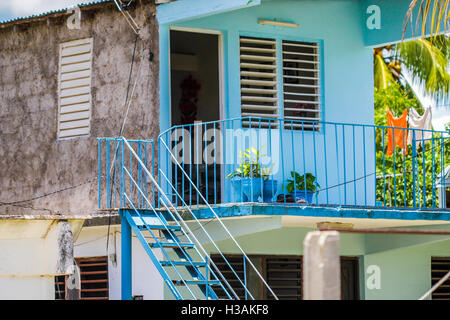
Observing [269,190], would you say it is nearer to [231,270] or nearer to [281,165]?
[281,165]

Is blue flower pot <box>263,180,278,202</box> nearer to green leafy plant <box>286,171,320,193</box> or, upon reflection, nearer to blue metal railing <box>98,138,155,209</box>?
green leafy plant <box>286,171,320,193</box>

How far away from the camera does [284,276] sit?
14.5 metres

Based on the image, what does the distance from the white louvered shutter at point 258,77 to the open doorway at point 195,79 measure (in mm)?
3182

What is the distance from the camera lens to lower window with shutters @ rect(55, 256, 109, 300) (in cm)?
1394

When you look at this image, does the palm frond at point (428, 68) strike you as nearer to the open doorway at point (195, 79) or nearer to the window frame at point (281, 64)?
the open doorway at point (195, 79)

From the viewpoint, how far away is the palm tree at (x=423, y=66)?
22.6 meters

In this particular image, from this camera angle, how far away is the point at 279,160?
1384cm

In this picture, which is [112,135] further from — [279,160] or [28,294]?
[28,294]

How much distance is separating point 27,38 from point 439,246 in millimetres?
7617

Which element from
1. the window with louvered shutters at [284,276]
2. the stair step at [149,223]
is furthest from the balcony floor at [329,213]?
the window with louvered shutters at [284,276]

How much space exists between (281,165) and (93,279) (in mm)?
3301

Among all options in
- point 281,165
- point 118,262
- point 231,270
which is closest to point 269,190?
point 281,165

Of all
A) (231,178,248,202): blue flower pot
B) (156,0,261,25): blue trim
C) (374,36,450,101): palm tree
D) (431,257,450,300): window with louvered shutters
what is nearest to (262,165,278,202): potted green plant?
(231,178,248,202): blue flower pot
